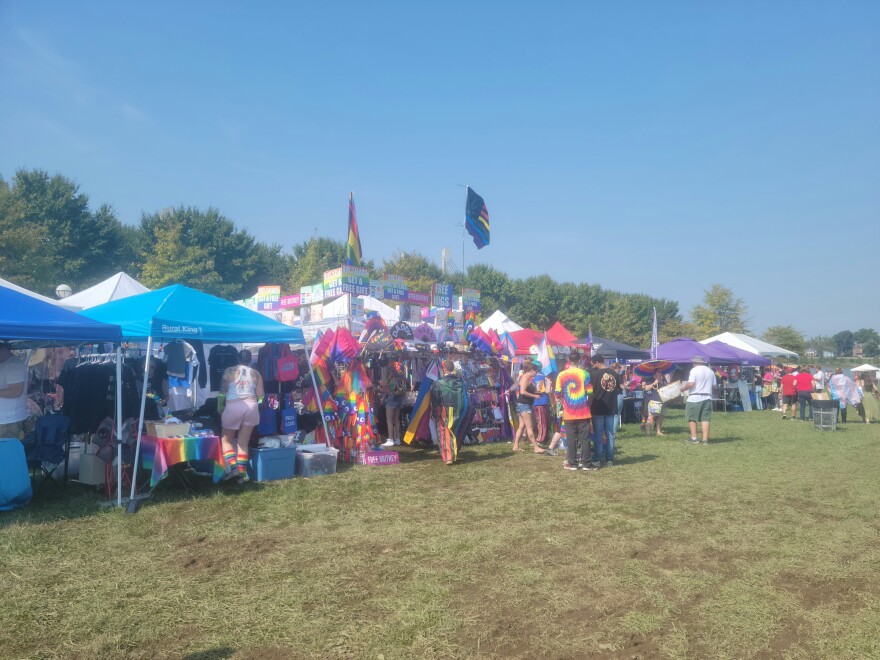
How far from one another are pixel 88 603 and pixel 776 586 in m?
4.53

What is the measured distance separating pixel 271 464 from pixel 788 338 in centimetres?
4952

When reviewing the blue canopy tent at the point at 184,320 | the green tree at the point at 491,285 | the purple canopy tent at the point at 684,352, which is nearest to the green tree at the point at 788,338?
the green tree at the point at 491,285

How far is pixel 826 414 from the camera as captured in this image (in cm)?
1312

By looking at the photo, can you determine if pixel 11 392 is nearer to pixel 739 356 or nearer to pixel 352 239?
pixel 352 239

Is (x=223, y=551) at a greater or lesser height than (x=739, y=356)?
lesser

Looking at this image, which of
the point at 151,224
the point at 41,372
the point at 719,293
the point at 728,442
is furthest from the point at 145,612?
the point at 719,293

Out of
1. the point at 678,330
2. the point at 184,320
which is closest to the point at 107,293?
the point at 184,320

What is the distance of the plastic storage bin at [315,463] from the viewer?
25.1ft

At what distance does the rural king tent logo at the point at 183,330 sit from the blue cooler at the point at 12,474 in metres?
1.73

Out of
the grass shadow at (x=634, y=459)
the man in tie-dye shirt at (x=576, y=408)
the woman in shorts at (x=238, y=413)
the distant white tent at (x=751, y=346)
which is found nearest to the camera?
Result: the woman in shorts at (x=238, y=413)

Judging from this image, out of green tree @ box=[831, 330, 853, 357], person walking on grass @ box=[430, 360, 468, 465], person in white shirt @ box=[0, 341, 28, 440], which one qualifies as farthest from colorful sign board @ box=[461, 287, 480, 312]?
green tree @ box=[831, 330, 853, 357]

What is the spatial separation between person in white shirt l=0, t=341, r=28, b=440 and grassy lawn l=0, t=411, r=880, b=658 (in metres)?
0.86

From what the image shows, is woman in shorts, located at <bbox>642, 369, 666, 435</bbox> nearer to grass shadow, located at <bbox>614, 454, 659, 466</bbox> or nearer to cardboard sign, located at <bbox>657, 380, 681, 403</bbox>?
cardboard sign, located at <bbox>657, 380, 681, 403</bbox>

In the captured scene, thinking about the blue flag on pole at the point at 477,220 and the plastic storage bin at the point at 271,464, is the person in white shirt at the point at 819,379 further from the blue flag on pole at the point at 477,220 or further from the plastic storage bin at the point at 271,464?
the plastic storage bin at the point at 271,464
